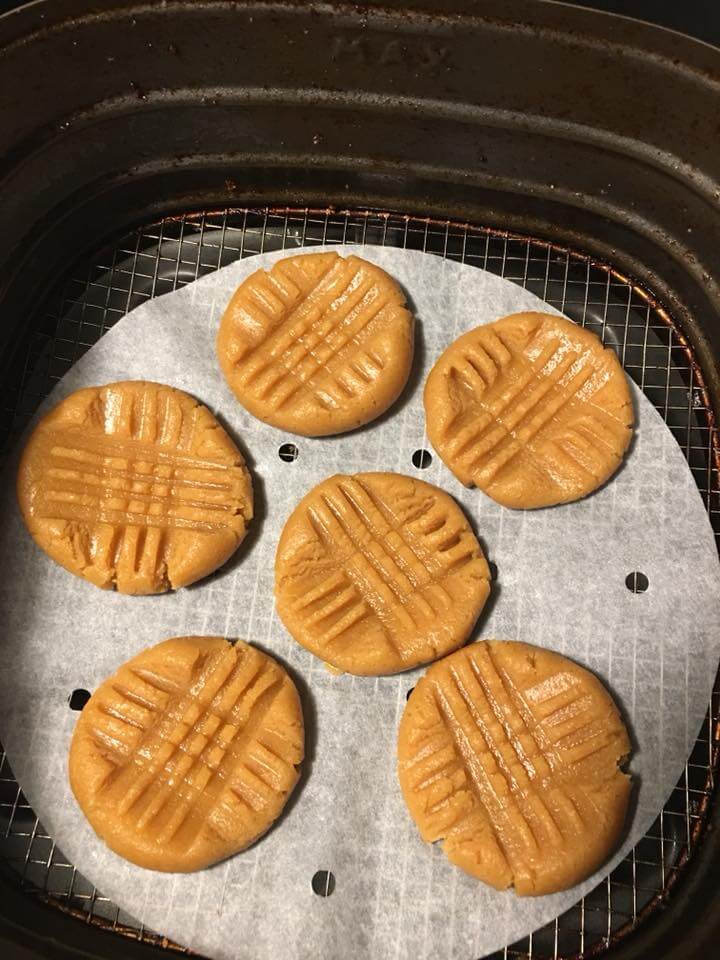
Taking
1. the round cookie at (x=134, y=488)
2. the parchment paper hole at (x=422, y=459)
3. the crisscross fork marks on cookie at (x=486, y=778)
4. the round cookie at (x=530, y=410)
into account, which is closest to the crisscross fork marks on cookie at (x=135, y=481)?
the round cookie at (x=134, y=488)

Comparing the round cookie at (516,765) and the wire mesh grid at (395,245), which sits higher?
the wire mesh grid at (395,245)

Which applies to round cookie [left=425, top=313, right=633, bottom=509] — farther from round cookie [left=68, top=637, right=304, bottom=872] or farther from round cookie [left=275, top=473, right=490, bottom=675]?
round cookie [left=68, top=637, right=304, bottom=872]

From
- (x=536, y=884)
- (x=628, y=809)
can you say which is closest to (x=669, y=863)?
(x=628, y=809)

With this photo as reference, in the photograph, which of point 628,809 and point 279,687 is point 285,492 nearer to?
point 279,687

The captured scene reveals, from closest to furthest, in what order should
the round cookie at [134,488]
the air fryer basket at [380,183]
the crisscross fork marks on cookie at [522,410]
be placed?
the air fryer basket at [380,183] < the round cookie at [134,488] < the crisscross fork marks on cookie at [522,410]

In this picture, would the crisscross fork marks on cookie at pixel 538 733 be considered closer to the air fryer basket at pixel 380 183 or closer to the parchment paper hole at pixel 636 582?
the air fryer basket at pixel 380 183

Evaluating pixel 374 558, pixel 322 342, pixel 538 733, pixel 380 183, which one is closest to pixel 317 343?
pixel 322 342

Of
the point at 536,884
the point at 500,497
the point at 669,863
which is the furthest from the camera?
the point at 500,497
